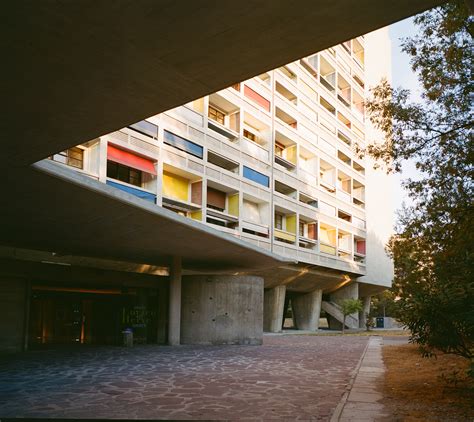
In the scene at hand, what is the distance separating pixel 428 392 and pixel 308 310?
107ft

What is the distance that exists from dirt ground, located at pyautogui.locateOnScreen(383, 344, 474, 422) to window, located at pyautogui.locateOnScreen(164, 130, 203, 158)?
17372 millimetres

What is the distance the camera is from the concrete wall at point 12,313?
1702cm

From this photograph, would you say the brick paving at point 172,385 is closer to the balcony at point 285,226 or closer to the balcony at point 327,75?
the balcony at point 285,226

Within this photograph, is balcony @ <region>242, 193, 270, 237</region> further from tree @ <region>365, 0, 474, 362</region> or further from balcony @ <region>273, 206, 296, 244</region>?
tree @ <region>365, 0, 474, 362</region>

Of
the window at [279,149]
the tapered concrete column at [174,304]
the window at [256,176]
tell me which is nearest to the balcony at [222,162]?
the window at [256,176]

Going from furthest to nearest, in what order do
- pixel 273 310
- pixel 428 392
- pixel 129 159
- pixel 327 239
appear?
pixel 327 239, pixel 273 310, pixel 129 159, pixel 428 392

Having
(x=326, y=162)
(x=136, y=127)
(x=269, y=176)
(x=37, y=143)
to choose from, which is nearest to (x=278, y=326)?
(x=269, y=176)

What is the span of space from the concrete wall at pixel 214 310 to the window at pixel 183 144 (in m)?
8.97

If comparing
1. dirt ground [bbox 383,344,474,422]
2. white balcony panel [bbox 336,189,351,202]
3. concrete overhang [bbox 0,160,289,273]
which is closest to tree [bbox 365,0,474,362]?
dirt ground [bbox 383,344,474,422]

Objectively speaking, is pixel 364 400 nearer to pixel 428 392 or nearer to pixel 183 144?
pixel 428 392

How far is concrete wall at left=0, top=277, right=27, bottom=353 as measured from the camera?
55.8ft

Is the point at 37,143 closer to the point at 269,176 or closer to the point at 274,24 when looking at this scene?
the point at 274,24

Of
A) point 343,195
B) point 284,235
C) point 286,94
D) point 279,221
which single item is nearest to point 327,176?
point 343,195

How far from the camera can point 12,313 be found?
17.3 metres
